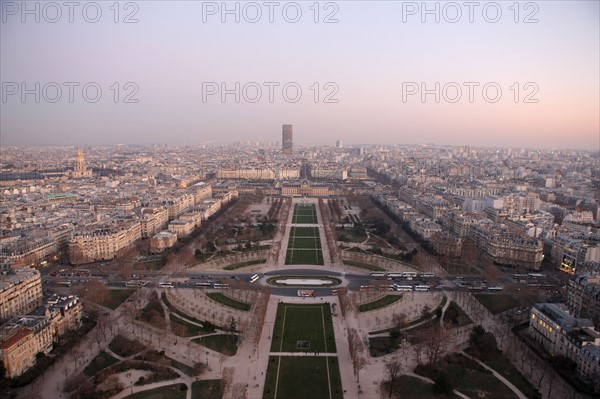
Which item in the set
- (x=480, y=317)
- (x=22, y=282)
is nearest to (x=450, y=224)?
(x=480, y=317)

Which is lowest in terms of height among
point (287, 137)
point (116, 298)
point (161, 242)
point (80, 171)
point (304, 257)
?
point (116, 298)

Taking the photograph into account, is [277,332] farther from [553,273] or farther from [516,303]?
[553,273]

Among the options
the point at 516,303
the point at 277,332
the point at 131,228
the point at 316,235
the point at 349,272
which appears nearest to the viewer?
the point at 277,332

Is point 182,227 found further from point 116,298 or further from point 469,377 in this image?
point 469,377

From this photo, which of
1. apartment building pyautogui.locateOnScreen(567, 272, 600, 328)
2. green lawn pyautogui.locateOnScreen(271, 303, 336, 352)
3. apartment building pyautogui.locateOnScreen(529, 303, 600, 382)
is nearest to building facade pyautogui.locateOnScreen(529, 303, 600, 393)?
apartment building pyautogui.locateOnScreen(529, 303, 600, 382)

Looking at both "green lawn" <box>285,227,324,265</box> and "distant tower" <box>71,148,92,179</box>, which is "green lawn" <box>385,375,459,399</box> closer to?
"green lawn" <box>285,227,324,265</box>

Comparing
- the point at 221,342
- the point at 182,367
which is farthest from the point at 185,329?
the point at 182,367
